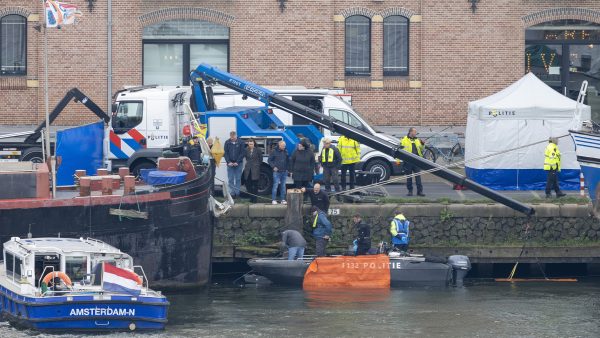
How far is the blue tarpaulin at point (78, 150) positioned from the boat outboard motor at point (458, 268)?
8.67 meters

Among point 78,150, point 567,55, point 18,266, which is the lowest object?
point 18,266

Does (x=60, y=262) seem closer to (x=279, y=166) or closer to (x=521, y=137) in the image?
(x=279, y=166)

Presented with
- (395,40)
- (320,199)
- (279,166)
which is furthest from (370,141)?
(395,40)

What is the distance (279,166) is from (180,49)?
532 inches

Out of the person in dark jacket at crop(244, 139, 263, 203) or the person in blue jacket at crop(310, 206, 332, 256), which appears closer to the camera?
the person in blue jacket at crop(310, 206, 332, 256)

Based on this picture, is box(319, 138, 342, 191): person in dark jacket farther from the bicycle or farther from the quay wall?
the bicycle

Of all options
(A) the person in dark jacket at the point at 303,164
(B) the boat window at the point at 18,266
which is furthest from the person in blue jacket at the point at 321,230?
(B) the boat window at the point at 18,266

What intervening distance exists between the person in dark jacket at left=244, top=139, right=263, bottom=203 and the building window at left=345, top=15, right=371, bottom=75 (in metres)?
12.6

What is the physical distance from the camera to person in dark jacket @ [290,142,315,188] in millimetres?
33094

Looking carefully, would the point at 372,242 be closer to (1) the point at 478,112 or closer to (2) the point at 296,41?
(1) the point at 478,112

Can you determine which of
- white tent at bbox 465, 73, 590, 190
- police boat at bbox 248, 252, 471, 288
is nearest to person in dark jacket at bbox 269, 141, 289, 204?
police boat at bbox 248, 252, 471, 288

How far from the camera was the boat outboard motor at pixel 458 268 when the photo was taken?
31.2m

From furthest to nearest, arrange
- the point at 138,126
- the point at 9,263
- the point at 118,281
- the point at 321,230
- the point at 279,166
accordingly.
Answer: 1. the point at 138,126
2. the point at 279,166
3. the point at 321,230
4. the point at 9,263
5. the point at 118,281

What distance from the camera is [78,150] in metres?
33.0
